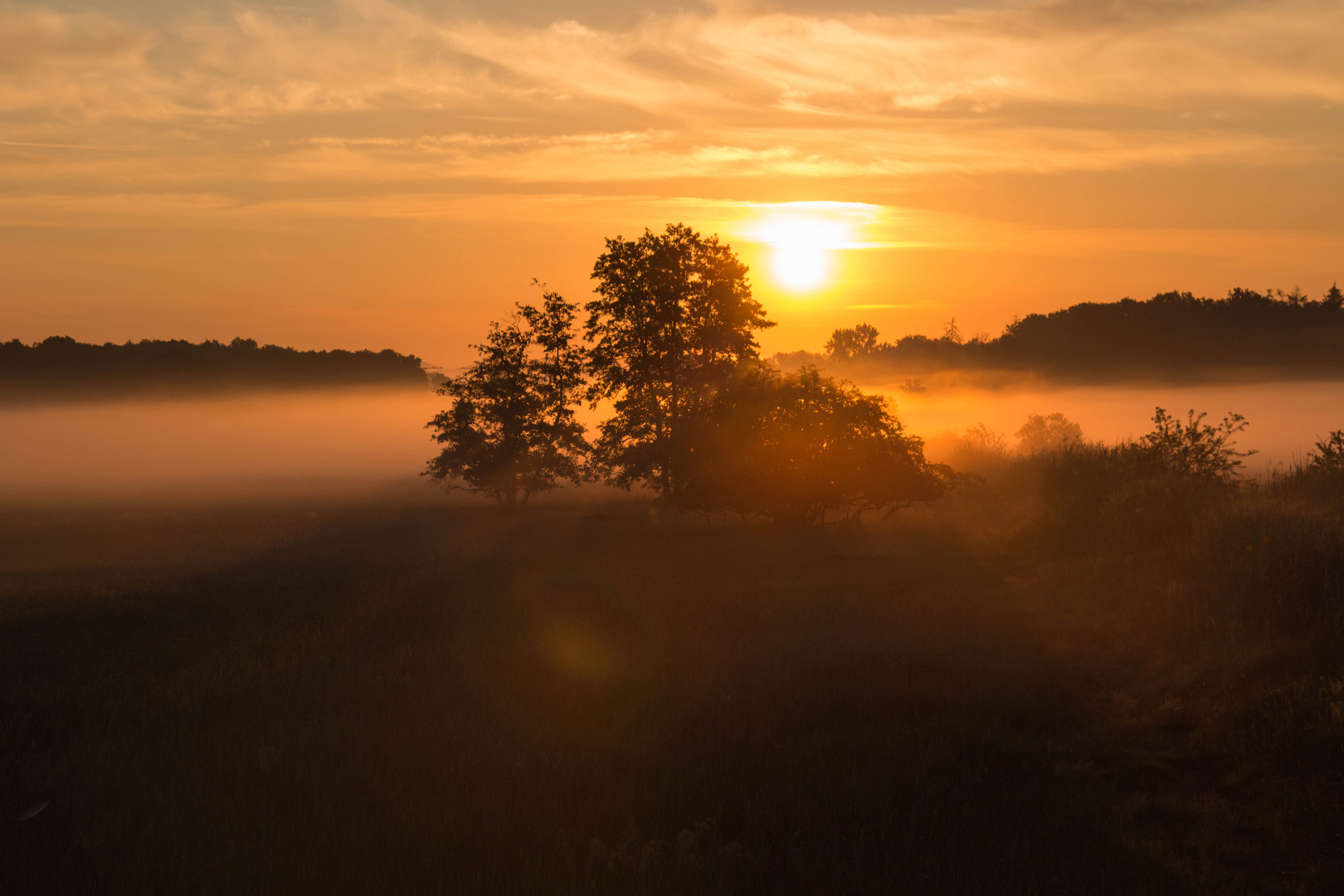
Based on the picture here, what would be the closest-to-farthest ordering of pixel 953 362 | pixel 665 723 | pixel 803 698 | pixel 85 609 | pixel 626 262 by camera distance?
pixel 665 723 → pixel 803 698 → pixel 85 609 → pixel 626 262 → pixel 953 362

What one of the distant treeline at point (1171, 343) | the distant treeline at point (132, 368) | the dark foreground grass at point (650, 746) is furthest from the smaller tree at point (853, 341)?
the dark foreground grass at point (650, 746)

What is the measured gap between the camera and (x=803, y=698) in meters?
10.1

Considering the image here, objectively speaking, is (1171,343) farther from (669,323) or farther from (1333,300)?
(669,323)

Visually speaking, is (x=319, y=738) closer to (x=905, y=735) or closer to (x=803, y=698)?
(x=803, y=698)

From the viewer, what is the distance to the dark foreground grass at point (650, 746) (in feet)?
20.6

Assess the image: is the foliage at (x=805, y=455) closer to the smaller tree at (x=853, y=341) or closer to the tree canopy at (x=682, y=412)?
the tree canopy at (x=682, y=412)

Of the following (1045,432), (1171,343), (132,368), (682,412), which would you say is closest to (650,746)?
(682,412)

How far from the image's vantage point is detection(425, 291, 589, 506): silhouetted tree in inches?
1490

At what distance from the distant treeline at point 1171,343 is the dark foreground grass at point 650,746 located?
121041 mm

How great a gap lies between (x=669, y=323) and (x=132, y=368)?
509 ft

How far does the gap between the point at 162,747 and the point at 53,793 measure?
3.99 feet

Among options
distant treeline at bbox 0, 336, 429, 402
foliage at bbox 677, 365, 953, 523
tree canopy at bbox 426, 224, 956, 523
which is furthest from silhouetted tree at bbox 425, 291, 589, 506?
distant treeline at bbox 0, 336, 429, 402

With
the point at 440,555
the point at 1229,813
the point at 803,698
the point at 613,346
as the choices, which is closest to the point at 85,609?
the point at 440,555

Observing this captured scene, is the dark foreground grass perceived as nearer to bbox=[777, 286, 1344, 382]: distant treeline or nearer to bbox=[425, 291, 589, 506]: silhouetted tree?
bbox=[425, 291, 589, 506]: silhouetted tree
